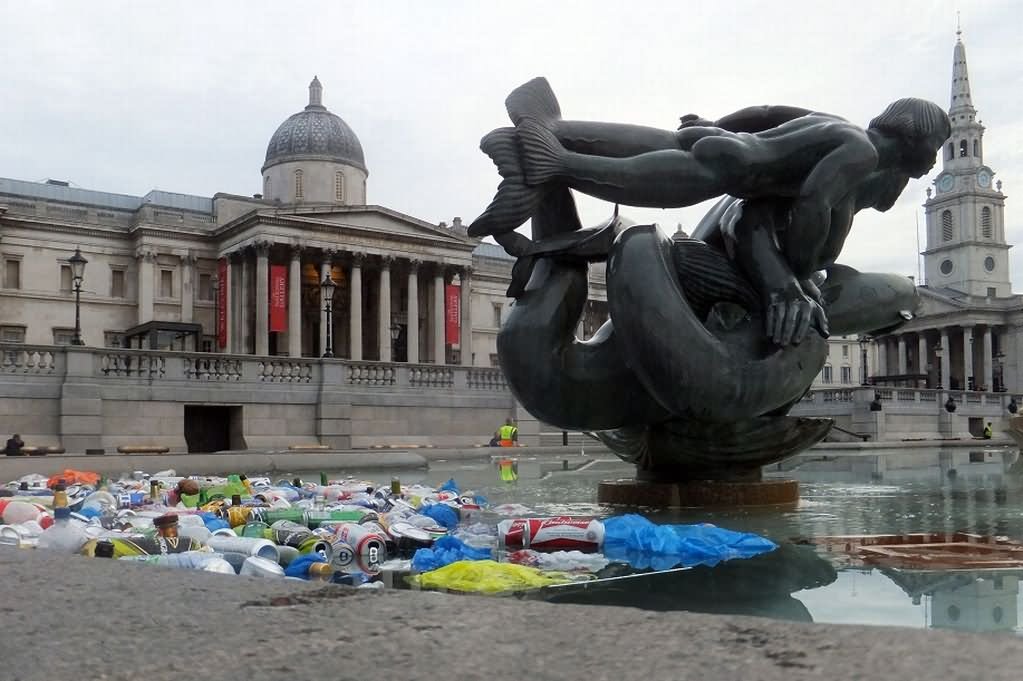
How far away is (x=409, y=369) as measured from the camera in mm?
30219

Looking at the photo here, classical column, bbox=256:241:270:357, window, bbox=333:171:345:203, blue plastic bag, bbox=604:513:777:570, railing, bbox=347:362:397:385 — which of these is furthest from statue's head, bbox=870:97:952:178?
window, bbox=333:171:345:203

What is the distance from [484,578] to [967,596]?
6.03 feet

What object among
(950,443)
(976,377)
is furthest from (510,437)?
(976,377)

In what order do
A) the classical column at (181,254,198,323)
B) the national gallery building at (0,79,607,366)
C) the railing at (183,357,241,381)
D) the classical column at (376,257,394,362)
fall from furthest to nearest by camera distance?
the classical column at (181,254,198,323) < the classical column at (376,257,394,362) < the national gallery building at (0,79,607,366) < the railing at (183,357,241,381)

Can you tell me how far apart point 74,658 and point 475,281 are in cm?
7167

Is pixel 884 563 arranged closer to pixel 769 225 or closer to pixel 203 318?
pixel 769 225

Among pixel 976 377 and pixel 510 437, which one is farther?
pixel 976 377


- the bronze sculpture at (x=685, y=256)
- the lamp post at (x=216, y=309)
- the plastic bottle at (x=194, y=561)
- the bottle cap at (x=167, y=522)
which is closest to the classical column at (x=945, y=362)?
the lamp post at (x=216, y=309)

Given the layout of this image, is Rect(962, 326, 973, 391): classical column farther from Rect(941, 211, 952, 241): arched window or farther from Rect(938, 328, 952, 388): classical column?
Rect(941, 211, 952, 241): arched window

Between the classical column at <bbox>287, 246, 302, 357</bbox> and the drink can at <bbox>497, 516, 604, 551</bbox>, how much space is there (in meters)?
54.1

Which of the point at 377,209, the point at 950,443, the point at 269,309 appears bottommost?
the point at 950,443

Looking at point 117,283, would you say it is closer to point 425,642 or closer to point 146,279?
point 146,279

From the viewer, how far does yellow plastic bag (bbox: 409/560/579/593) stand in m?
3.86

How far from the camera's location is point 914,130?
6.13m
